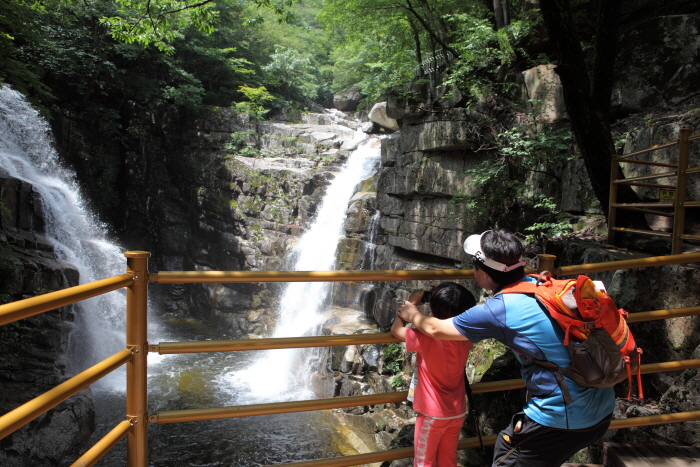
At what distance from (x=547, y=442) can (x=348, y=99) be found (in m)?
25.4

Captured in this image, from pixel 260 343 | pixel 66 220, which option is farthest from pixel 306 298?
pixel 260 343

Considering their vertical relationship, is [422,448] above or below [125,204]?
below

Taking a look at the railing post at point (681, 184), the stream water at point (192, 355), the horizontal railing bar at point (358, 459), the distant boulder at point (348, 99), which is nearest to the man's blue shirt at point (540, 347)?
the horizontal railing bar at point (358, 459)

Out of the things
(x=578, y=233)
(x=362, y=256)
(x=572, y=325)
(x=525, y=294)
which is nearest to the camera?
(x=572, y=325)

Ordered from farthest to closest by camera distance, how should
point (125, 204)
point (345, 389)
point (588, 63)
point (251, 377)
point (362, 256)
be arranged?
point (125, 204)
point (362, 256)
point (251, 377)
point (345, 389)
point (588, 63)

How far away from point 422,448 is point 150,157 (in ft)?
57.6

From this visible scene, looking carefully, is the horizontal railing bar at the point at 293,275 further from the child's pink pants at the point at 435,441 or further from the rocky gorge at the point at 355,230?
the rocky gorge at the point at 355,230

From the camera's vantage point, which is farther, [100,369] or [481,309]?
[481,309]

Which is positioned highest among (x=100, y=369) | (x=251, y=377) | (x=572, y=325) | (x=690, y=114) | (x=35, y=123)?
(x=35, y=123)

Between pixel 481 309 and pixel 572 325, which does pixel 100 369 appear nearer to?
pixel 481 309

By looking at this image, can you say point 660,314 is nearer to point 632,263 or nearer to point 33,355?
point 632,263

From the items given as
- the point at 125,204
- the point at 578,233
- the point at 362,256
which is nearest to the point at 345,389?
the point at 362,256

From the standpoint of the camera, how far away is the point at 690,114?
5.31 meters

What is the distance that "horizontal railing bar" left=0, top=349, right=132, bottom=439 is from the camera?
1.18 meters
